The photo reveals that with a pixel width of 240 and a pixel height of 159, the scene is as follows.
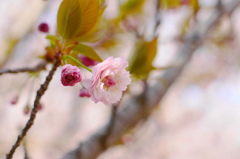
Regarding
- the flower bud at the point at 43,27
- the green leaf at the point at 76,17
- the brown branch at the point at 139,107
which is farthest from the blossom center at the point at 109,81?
the brown branch at the point at 139,107

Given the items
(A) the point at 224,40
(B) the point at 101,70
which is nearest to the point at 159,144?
(A) the point at 224,40

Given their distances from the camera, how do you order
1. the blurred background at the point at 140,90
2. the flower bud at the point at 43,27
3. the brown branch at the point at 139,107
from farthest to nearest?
1. the blurred background at the point at 140,90
2. the brown branch at the point at 139,107
3. the flower bud at the point at 43,27

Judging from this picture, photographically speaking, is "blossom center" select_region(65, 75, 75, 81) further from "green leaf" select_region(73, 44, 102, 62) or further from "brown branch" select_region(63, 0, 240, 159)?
"brown branch" select_region(63, 0, 240, 159)

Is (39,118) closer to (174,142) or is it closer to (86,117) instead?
(86,117)

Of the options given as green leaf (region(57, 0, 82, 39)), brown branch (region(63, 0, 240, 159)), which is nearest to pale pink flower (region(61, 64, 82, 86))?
green leaf (region(57, 0, 82, 39))

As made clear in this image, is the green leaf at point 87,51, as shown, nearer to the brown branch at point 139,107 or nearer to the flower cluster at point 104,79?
the flower cluster at point 104,79
